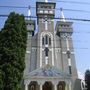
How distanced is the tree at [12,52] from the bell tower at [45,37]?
19652 mm

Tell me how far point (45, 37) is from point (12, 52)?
2435 centimetres

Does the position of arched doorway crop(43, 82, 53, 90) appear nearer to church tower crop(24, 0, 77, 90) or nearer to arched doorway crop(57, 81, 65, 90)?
church tower crop(24, 0, 77, 90)

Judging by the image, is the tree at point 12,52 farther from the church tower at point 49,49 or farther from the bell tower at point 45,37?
the bell tower at point 45,37

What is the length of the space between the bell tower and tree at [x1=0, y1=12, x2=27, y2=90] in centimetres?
1965

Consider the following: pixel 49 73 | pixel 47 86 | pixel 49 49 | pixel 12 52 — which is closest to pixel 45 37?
pixel 49 49

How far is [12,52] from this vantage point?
22203 mm

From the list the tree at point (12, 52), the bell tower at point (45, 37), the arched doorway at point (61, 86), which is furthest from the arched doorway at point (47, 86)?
the tree at point (12, 52)

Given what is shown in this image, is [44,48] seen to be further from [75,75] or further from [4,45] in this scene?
[4,45]

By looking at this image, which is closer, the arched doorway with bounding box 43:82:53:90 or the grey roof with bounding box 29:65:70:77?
the grey roof with bounding box 29:65:70:77

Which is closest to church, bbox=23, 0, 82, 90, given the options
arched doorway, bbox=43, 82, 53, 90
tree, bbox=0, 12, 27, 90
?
arched doorway, bbox=43, 82, 53, 90

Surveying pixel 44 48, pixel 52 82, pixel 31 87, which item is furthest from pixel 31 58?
pixel 52 82

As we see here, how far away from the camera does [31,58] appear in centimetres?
4381

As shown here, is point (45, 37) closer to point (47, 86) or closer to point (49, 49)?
point (49, 49)

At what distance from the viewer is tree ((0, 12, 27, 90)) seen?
69.4 ft
